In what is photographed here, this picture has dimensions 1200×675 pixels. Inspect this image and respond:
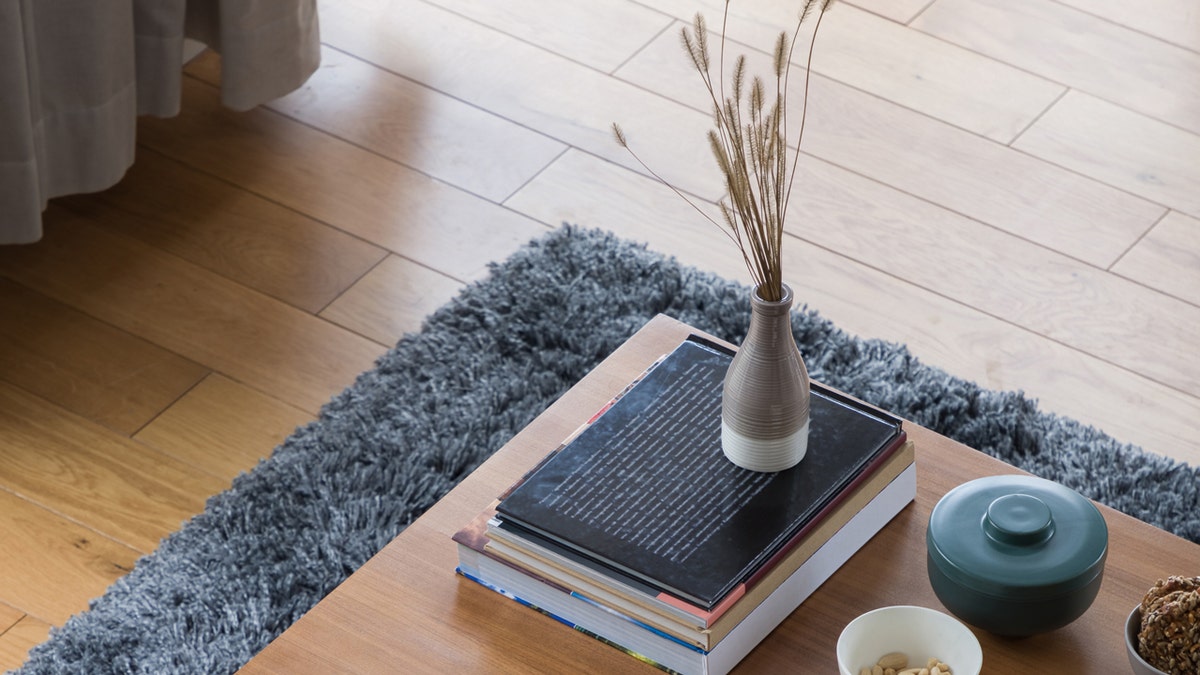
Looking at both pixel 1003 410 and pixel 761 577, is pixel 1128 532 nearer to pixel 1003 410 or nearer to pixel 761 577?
pixel 761 577

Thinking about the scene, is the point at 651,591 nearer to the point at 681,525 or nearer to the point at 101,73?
the point at 681,525

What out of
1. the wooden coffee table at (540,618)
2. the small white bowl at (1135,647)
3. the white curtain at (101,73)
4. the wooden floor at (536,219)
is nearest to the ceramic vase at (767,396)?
the wooden coffee table at (540,618)

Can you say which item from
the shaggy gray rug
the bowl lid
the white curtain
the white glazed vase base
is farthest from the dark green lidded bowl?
the white curtain

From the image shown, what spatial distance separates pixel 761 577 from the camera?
1056 millimetres

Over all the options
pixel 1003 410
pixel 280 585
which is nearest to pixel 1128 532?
pixel 1003 410

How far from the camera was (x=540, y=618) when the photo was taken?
109 centimetres

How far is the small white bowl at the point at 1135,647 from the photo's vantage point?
99 centimetres

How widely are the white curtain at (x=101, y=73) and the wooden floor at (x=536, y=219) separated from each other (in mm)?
127

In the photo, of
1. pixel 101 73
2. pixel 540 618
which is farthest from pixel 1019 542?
pixel 101 73

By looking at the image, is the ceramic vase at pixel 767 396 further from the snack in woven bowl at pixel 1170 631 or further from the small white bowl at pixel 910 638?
the snack in woven bowl at pixel 1170 631

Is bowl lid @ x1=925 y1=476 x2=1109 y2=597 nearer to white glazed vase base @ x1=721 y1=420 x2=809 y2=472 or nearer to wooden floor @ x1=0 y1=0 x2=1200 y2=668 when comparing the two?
Answer: white glazed vase base @ x1=721 y1=420 x2=809 y2=472

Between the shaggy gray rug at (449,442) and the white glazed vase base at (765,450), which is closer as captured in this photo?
the white glazed vase base at (765,450)

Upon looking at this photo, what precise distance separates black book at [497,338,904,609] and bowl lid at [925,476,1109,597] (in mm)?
85

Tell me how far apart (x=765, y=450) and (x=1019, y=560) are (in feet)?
0.62
